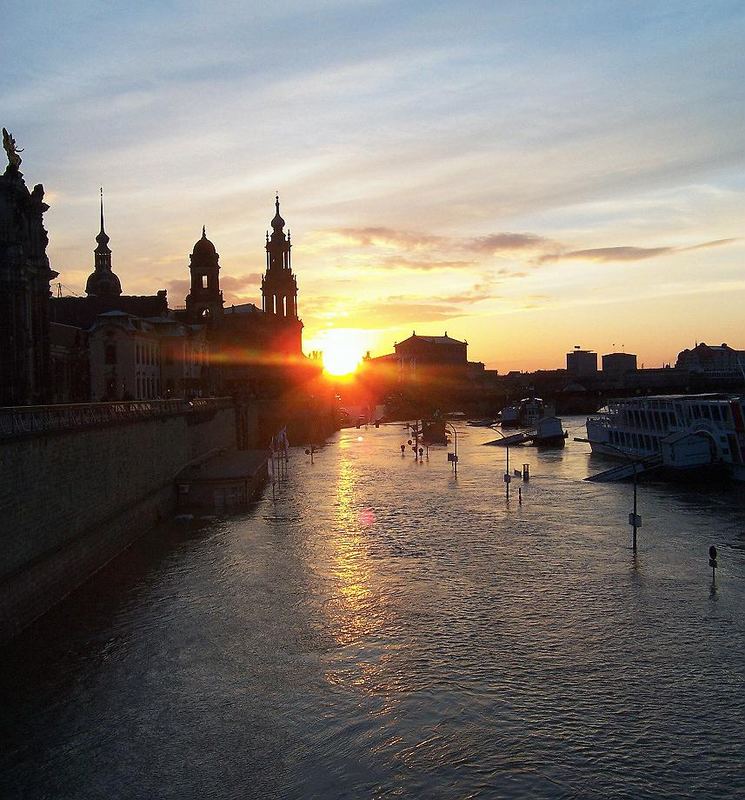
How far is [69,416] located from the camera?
36.1 metres

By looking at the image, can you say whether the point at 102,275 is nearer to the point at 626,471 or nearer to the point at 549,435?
the point at 549,435

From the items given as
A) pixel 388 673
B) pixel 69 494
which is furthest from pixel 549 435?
pixel 388 673

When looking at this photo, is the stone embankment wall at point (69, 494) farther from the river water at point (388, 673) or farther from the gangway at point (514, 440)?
the gangway at point (514, 440)

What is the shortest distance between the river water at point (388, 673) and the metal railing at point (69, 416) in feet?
23.3

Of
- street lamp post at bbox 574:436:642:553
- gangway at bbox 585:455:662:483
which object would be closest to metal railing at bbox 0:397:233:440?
street lamp post at bbox 574:436:642:553

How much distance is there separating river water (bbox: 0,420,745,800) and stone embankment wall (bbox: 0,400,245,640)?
1.41m

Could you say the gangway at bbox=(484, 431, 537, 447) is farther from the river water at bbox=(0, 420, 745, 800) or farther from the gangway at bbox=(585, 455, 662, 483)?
the river water at bbox=(0, 420, 745, 800)

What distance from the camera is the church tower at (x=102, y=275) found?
12746cm

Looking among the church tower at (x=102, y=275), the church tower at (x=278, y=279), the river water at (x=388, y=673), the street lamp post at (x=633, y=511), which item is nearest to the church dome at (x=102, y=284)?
the church tower at (x=102, y=275)

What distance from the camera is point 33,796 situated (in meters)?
18.9

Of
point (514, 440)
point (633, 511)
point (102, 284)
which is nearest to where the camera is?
point (633, 511)

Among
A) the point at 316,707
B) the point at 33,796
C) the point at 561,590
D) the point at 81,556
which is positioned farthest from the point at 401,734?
the point at 81,556

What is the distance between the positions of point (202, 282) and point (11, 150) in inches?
2957

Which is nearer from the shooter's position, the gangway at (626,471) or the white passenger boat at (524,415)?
the gangway at (626,471)
